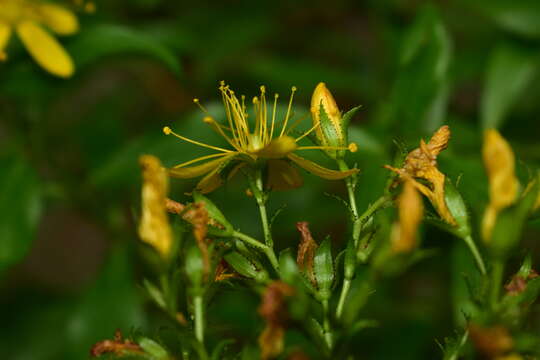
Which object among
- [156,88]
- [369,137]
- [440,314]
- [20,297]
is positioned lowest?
[20,297]

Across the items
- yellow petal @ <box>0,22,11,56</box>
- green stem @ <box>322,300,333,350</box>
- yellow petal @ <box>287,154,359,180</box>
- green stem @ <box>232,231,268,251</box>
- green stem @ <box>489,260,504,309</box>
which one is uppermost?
yellow petal @ <box>0,22,11,56</box>

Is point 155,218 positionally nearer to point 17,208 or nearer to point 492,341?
point 492,341

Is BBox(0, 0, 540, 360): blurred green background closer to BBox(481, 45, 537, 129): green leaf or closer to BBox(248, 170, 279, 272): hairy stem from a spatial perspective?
BBox(481, 45, 537, 129): green leaf

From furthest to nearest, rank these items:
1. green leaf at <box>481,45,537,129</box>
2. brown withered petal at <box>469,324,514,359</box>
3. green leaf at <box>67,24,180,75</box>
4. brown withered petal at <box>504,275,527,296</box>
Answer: green leaf at <box>481,45,537,129</box> → green leaf at <box>67,24,180,75</box> → brown withered petal at <box>504,275,527,296</box> → brown withered petal at <box>469,324,514,359</box>

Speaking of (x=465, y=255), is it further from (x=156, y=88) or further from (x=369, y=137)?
(x=156, y=88)

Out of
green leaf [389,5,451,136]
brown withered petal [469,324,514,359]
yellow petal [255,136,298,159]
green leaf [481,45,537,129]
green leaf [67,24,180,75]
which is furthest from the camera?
green leaf [481,45,537,129]

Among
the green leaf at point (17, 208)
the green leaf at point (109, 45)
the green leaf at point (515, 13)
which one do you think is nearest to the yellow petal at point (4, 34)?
the green leaf at point (109, 45)

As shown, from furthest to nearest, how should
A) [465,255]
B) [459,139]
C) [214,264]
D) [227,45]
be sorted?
[227,45]
[459,139]
[465,255]
[214,264]

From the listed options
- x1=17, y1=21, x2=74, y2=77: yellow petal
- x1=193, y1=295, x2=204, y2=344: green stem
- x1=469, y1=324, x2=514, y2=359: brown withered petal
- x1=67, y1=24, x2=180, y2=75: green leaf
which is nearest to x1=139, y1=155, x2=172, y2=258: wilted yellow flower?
x1=193, y1=295, x2=204, y2=344: green stem

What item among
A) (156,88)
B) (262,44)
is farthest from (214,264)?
(262,44)
